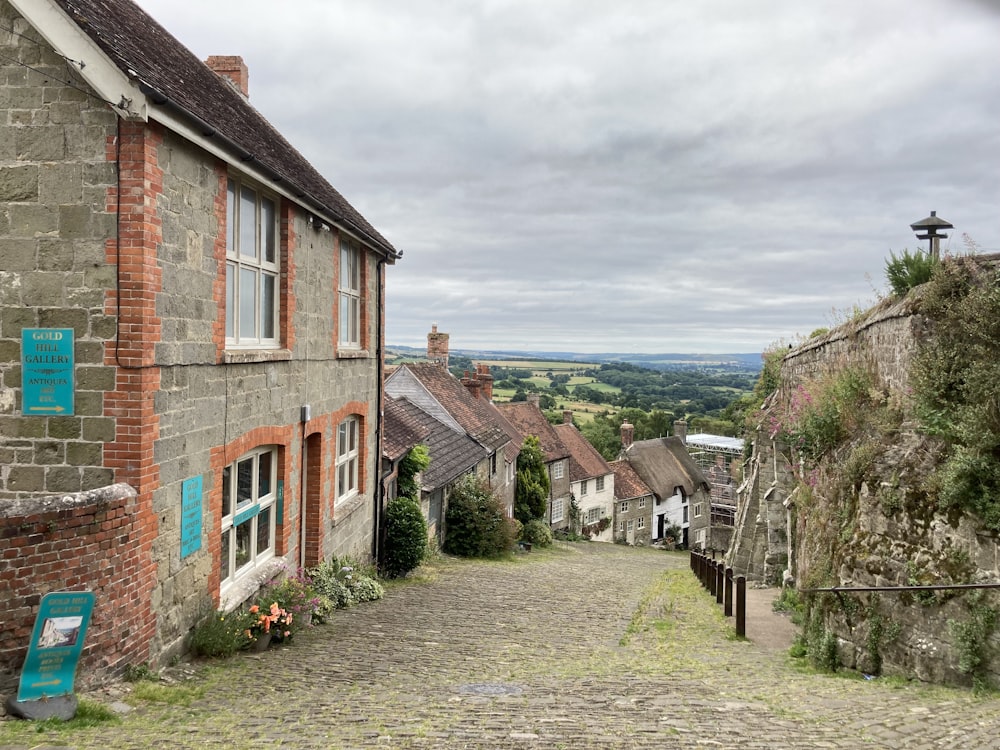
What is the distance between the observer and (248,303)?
9.28 metres

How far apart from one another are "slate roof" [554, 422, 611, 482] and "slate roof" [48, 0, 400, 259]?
106 ft

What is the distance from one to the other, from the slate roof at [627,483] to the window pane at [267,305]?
4001 cm

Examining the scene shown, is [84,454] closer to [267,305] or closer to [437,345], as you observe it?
[267,305]

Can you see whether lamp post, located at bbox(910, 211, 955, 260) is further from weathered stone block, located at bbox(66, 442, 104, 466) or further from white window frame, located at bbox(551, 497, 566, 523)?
white window frame, located at bbox(551, 497, 566, 523)

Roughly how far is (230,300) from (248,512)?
9.04 ft

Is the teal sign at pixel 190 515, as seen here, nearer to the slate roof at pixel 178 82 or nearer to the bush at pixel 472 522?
the slate roof at pixel 178 82

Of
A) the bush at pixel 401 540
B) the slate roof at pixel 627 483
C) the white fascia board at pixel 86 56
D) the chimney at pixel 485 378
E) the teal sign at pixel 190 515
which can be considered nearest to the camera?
the white fascia board at pixel 86 56

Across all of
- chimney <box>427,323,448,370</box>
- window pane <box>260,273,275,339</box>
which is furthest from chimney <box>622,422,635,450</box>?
window pane <box>260,273,275,339</box>

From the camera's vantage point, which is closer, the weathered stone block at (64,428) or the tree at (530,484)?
the weathered stone block at (64,428)

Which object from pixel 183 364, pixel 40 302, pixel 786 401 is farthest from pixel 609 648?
pixel 786 401

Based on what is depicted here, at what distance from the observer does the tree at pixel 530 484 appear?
109ft

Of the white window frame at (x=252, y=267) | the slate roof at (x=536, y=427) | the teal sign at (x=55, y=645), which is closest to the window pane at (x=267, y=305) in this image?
the white window frame at (x=252, y=267)

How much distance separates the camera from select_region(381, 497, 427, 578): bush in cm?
1538

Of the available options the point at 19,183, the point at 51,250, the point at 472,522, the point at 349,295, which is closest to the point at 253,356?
the point at 51,250
